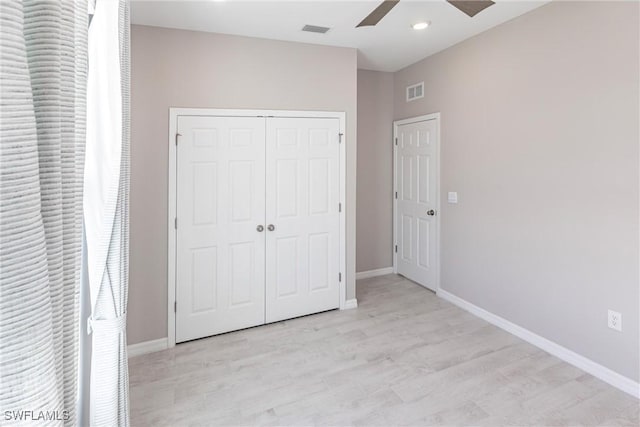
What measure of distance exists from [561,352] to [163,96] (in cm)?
386

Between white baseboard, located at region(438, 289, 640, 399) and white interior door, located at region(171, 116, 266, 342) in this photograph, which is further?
white interior door, located at region(171, 116, 266, 342)

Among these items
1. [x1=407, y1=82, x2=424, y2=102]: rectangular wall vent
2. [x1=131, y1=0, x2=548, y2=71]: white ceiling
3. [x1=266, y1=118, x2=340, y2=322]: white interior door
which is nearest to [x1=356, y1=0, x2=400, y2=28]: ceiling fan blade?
[x1=131, y1=0, x2=548, y2=71]: white ceiling

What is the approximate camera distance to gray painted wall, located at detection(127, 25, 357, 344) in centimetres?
276

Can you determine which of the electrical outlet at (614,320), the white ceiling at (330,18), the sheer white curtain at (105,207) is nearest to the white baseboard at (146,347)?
the sheer white curtain at (105,207)

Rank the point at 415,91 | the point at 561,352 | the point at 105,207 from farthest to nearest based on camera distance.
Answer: the point at 415,91
the point at 561,352
the point at 105,207

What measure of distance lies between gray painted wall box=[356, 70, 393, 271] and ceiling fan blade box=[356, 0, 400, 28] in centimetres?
170

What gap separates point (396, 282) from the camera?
4430mm

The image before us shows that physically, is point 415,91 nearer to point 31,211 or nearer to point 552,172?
point 552,172

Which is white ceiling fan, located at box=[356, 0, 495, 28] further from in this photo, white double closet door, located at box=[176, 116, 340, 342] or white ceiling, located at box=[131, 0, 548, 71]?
white double closet door, located at box=[176, 116, 340, 342]

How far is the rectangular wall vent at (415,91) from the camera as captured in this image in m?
4.07

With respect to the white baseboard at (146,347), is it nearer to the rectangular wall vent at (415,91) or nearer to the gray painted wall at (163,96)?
the gray painted wall at (163,96)

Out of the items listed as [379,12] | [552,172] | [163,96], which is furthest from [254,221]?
[552,172]

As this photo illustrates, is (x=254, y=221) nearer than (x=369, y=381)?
No

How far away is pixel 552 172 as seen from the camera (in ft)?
8.75
